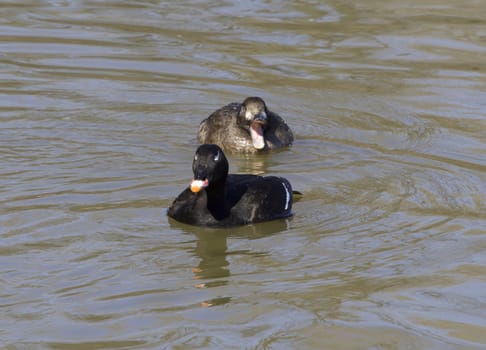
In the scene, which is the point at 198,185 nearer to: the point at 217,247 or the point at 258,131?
the point at 217,247

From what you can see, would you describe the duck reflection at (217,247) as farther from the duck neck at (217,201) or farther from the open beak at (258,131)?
the open beak at (258,131)

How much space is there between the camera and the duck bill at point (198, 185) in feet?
37.6

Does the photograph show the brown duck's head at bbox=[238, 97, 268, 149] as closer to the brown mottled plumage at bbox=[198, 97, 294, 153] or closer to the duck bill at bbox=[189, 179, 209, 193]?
the brown mottled plumage at bbox=[198, 97, 294, 153]

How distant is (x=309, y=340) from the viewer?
8.98m

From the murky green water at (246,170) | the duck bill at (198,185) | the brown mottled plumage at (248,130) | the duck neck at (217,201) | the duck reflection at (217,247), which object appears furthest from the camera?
the brown mottled plumage at (248,130)

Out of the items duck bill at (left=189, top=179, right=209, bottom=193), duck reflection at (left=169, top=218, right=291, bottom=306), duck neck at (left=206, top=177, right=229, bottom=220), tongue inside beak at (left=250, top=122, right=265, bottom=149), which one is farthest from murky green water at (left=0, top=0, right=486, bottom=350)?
duck bill at (left=189, top=179, right=209, bottom=193)

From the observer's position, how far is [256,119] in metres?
15.3

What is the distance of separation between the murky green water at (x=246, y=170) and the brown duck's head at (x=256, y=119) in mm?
368

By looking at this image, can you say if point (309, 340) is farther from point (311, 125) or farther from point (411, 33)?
point (411, 33)

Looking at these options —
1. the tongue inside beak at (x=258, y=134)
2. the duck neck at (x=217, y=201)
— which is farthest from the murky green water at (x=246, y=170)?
the tongue inside beak at (x=258, y=134)

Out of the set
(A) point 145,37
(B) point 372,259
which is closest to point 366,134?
(B) point 372,259

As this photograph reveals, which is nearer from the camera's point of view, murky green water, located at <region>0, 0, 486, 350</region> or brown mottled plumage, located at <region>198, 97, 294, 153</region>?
murky green water, located at <region>0, 0, 486, 350</region>

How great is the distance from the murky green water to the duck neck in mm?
195

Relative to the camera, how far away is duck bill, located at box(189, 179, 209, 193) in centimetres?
1145
